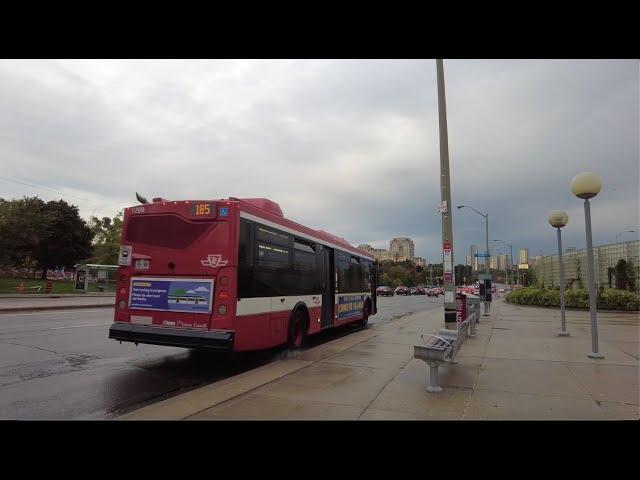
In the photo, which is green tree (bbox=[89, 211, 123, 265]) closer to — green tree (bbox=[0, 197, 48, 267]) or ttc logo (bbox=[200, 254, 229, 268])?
green tree (bbox=[0, 197, 48, 267])

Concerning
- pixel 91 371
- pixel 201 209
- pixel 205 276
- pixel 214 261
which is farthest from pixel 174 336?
pixel 201 209

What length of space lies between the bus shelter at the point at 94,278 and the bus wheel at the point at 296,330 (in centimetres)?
2778

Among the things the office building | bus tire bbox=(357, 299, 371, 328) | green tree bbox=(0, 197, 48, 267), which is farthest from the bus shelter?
the office building

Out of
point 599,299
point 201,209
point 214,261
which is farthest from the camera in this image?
point 599,299

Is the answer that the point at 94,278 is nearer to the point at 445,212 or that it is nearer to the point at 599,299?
the point at 445,212

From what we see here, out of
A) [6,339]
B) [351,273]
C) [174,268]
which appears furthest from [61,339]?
[351,273]

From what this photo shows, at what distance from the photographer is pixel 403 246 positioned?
189m

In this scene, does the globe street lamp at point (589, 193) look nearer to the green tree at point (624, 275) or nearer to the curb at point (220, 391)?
the curb at point (220, 391)

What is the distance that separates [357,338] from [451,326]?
2805 millimetres

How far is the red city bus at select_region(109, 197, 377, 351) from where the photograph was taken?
23.7ft

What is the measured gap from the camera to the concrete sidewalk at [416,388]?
5012 millimetres

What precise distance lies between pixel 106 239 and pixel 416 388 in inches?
2367

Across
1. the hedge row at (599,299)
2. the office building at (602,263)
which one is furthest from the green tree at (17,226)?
the office building at (602,263)

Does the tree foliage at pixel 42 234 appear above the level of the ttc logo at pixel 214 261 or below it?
above
